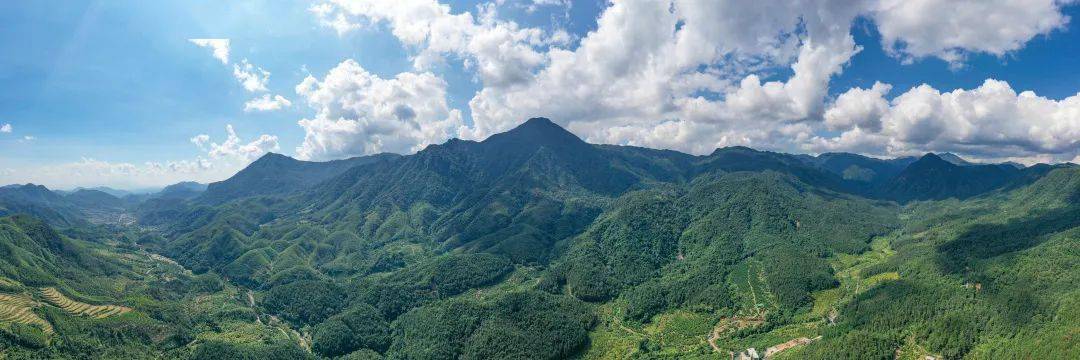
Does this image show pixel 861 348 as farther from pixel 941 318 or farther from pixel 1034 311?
pixel 1034 311

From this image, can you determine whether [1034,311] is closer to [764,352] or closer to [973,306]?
[973,306]

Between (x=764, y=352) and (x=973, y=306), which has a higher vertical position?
(x=973, y=306)

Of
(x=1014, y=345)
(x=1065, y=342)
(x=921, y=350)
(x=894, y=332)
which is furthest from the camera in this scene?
(x=894, y=332)

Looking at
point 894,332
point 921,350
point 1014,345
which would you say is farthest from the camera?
point 894,332

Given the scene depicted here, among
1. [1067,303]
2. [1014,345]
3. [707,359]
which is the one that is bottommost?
[707,359]

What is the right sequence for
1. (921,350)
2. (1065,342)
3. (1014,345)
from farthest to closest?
(921,350), (1014,345), (1065,342)

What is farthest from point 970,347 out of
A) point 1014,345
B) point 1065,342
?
point 1065,342

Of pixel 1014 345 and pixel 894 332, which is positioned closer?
pixel 1014 345

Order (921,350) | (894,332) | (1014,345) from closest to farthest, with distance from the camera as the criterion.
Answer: (1014,345)
(921,350)
(894,332)

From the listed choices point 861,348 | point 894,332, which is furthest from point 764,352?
point 894,332
